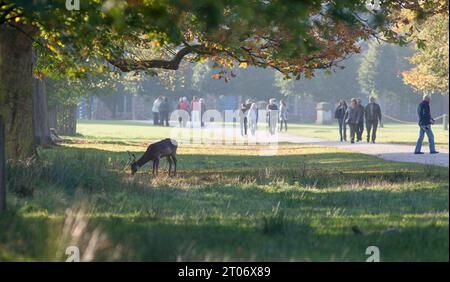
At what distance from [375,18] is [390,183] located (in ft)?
13.7

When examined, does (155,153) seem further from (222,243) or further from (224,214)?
(222,243)

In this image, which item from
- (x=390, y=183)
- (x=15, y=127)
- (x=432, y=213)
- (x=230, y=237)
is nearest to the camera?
(x=230, y=237)

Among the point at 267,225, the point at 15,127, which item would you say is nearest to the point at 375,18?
the point at 267,225

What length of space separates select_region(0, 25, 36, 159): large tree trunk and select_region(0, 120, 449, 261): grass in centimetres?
145

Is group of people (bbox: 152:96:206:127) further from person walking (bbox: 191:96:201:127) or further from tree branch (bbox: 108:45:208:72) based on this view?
tree branch (bbox: 108:45:208:72)

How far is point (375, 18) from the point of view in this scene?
12609mm

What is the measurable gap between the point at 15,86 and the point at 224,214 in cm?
752

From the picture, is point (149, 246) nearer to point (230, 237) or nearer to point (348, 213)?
point (230, 237)

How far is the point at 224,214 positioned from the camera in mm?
10586

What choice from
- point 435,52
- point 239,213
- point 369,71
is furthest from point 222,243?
point 369,71

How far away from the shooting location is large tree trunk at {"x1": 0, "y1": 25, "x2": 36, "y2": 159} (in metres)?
16.6

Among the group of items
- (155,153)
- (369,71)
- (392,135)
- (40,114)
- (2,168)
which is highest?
(369,71)

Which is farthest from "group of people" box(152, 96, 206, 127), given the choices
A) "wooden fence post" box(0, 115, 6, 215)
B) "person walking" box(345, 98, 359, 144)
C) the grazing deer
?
"wooden fence post" box(0, 115, 6, 215)
